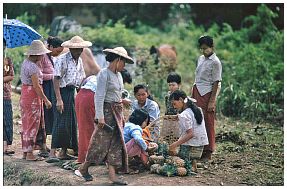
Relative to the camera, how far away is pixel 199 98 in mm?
6465

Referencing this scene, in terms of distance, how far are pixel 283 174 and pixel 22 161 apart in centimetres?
280

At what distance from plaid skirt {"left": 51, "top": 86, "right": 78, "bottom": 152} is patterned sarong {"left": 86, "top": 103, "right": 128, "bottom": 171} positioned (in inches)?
34.8

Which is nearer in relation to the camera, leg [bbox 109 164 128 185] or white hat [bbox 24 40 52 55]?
leg [bbox 109 164 128 185]

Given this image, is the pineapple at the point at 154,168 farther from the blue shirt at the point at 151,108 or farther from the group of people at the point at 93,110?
the blue shirt at the point at 151,108

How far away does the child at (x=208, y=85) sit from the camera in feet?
20.8

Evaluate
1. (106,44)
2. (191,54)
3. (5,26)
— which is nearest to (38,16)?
(106,44)

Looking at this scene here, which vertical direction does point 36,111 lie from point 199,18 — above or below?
below

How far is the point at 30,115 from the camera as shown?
640 cm

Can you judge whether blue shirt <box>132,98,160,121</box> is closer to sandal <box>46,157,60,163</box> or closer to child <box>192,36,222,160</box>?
child <box>192,36,222,160</box>

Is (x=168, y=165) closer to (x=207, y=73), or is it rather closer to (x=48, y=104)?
(x=207, y=73)

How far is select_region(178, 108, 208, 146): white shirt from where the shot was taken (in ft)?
19.1

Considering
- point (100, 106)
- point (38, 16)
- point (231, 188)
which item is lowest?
point (231, 188)

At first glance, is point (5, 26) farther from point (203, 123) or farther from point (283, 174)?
point (283, 174)

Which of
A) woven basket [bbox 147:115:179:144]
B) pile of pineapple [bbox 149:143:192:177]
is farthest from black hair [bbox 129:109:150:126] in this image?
pile of pineapple [bbox 149:143:192:177]
